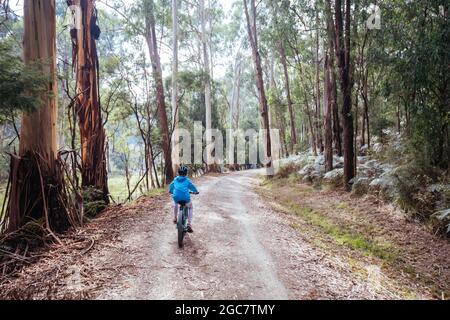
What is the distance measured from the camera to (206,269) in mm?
4715

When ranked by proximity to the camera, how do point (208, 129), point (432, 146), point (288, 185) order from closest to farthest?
point (432, 146)
point (288, 185)
point (208, 129)

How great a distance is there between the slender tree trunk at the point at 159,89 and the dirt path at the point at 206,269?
9.79 m

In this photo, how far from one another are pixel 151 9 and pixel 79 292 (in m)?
16.9

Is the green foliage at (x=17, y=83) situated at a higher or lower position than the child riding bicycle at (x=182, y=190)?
higher

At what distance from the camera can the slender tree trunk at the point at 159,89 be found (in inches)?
647

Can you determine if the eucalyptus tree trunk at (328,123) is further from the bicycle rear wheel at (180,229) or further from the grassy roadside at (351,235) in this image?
the bicycle rear wheel at (180,229)

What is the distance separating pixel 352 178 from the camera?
35.5 ft

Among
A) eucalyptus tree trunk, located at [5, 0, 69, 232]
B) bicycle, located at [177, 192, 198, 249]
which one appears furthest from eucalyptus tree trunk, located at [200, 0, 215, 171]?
bicycle, located at [177, 192, 198, 249]

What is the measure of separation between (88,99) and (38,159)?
3800mm

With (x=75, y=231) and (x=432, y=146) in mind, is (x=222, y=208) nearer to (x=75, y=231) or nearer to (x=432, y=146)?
(x=75, y=231)

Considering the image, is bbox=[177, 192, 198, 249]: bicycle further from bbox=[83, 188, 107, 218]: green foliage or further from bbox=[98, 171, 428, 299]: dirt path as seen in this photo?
bbox=[83, 188, 107, 218]: green foliage

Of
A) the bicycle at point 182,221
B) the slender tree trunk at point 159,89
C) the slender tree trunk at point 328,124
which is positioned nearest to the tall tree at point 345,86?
the slender tree trunk at point 328,124

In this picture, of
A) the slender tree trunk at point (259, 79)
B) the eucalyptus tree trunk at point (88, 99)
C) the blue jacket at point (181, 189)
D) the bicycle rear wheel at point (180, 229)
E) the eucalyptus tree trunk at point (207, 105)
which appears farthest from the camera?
the eucalyptus tree trunk at point (207, 105)
